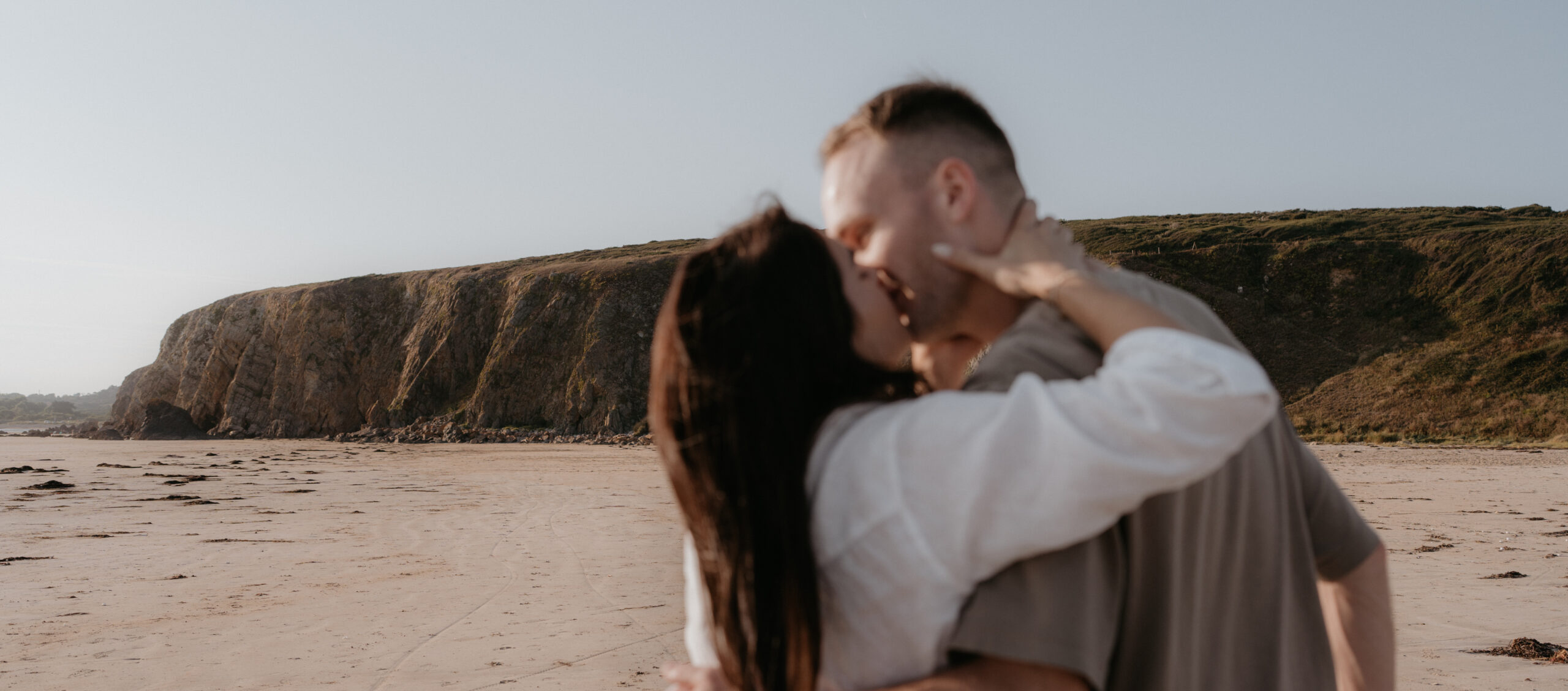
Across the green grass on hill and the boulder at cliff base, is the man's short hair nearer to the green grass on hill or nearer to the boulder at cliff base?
the green grass on hill

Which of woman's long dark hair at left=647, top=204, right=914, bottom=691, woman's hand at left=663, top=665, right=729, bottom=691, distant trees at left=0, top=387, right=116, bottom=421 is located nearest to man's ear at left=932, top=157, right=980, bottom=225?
woman's long dark hair at left=647, top=204, right=914, bottom=691

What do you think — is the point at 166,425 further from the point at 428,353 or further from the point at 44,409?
the point at 44,409

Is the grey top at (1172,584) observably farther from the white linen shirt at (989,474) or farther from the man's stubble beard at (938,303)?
the man's stubble beard at (938,303)

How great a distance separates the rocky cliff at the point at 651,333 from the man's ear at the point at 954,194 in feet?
108

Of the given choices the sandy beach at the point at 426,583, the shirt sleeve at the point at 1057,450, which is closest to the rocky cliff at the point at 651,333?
the sandy beach at the point at 426,583

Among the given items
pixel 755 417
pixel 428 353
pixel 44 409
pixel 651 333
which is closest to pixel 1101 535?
pixel 755 417

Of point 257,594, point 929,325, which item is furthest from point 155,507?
point 929,325

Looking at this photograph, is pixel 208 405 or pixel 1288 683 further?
pixel 208 405

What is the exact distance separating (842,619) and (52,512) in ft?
45.4

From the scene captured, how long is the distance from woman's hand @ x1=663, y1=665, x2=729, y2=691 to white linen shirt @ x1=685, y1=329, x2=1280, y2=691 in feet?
0.83

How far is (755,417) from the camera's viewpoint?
1.06 m

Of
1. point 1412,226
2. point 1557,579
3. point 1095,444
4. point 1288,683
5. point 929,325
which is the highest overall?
point 1412,226

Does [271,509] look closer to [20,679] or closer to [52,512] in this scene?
[52,512]

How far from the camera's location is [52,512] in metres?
11.2
